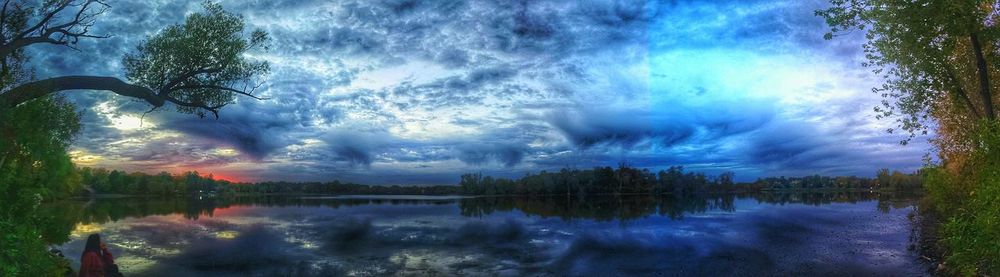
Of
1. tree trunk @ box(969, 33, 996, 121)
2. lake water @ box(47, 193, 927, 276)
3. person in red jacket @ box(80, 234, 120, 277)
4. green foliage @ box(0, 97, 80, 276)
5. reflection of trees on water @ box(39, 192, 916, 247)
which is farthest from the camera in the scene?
reflection of trees on water @ box(39, 192, 916, 247)

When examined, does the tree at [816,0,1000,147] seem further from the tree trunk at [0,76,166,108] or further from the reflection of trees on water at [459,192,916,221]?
the reflection of trees on water at [459,192,916,221]

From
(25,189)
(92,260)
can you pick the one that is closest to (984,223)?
(25,189)

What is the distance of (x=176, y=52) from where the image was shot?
62.8ft

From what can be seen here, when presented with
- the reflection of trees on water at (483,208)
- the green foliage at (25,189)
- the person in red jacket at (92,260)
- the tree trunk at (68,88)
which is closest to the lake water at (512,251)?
the person in red jacket at (92,260)

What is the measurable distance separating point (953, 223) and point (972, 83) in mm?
14536

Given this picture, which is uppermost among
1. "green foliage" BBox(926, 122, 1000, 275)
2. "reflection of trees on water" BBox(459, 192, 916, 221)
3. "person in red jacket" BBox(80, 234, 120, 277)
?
"green foliage" BBox(926, 122, 1000, 275)

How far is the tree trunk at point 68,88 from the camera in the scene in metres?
14.3

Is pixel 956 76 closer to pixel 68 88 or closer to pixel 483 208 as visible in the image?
pixel 68 88

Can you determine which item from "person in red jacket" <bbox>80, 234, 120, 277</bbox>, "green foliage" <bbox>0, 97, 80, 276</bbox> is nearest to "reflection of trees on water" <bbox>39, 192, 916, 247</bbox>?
"person in red jacket" <bbox>80, 234, 120, 277</bbox>

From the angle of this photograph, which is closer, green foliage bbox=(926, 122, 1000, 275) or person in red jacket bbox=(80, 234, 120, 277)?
green foliage bbox=(926, 122, 1000, 275)

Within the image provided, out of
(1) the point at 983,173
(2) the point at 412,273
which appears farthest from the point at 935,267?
(2) the point at 412,273

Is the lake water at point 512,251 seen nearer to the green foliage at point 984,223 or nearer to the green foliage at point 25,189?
the green foliage at point 984,223

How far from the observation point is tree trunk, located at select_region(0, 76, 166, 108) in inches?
565

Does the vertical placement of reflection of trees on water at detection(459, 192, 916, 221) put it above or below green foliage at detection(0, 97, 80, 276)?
below
